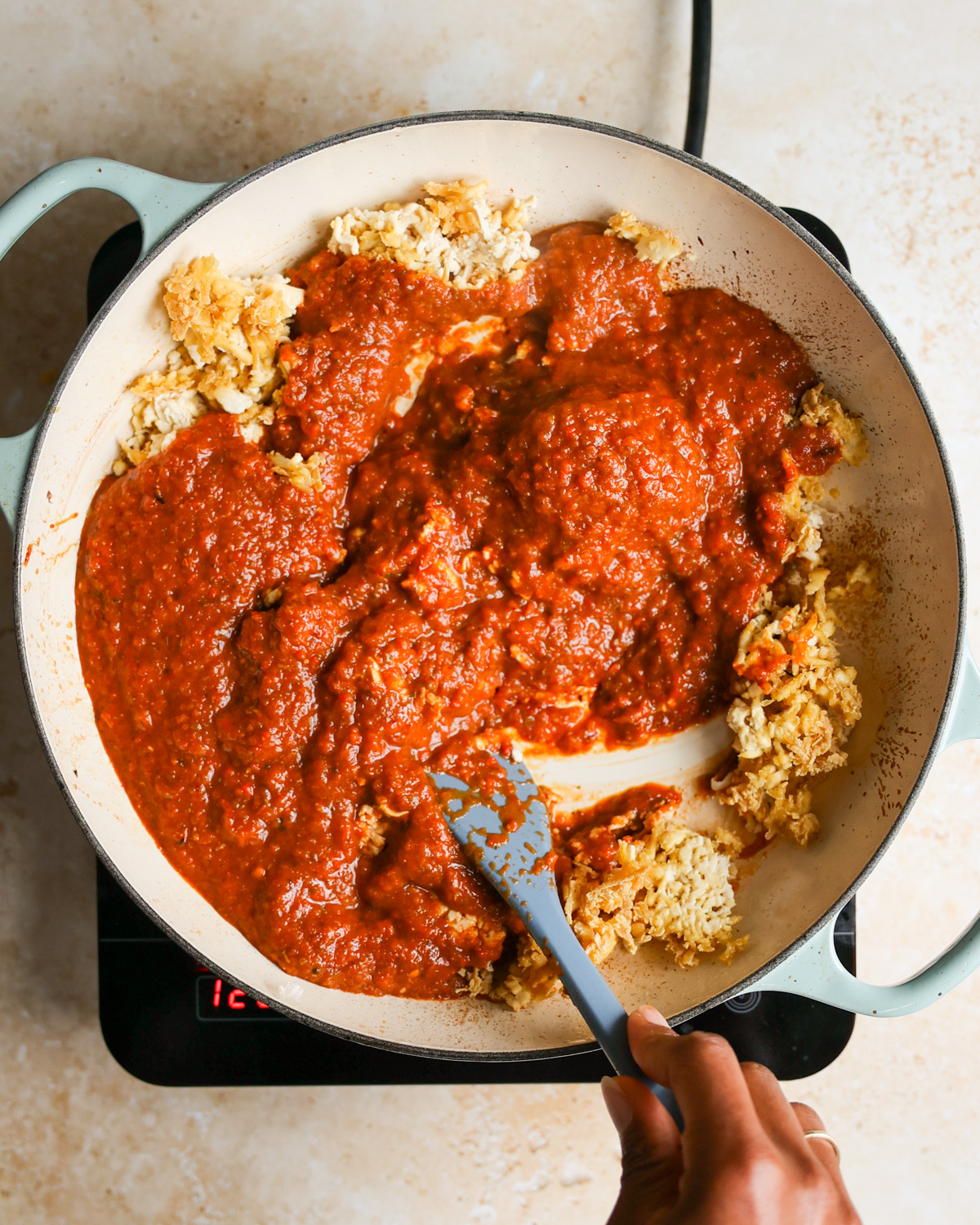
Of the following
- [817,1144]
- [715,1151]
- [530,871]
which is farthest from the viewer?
[530,871]

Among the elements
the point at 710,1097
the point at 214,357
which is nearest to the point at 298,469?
the point at 214,357

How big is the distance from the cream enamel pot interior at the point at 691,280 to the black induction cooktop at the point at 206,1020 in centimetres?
16

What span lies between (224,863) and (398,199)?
4.40 feet

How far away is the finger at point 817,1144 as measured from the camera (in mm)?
1240

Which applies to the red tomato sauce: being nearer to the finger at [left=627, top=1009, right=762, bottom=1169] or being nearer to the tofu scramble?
the tofu scramble

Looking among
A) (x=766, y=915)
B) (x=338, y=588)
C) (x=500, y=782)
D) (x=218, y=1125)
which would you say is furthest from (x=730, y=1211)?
(x=218, y=1125)

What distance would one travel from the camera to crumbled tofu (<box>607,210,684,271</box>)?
1732mm

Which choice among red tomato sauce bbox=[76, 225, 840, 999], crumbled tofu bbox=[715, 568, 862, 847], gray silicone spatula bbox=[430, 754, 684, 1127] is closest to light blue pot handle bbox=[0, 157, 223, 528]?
red tomato sauce bbox=[76, 225, 840, 999]

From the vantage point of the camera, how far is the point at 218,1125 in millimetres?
1981

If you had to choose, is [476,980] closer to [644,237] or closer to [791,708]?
[791,708]

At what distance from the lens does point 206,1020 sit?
5.94ft

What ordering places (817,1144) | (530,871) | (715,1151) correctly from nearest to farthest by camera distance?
(715,1151)
(817,1144)
(530,871)

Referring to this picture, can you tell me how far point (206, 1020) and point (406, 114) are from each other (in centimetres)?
195

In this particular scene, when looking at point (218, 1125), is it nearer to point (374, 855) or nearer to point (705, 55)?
point (374, 855)
